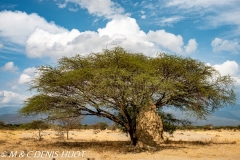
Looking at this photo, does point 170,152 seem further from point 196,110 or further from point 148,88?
point 196,110

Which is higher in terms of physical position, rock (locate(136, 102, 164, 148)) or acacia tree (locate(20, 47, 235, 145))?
acacia tree (locate(20, 47, 235, 145))

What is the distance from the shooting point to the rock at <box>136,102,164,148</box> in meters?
17.2

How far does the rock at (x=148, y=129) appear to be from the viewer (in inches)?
679

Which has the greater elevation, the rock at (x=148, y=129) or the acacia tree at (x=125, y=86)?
the acacia tree at (x=125, y=86)

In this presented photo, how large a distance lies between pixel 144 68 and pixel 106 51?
263cm

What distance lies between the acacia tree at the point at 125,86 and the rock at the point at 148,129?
1.88 feet

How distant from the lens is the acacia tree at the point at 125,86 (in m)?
17.0

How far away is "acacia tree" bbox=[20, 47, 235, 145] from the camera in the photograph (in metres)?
17.0

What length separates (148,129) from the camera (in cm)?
1725

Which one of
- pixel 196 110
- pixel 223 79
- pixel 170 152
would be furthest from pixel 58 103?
pixel 223 79

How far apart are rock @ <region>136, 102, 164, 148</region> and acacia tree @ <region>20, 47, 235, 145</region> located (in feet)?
1.88

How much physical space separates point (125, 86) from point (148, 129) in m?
2.92

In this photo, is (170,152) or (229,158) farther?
(170,152)

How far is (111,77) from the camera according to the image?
17.2 metres
